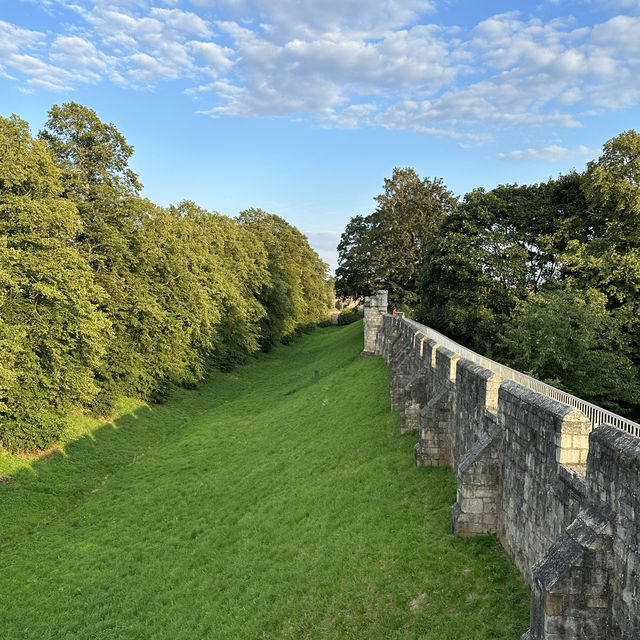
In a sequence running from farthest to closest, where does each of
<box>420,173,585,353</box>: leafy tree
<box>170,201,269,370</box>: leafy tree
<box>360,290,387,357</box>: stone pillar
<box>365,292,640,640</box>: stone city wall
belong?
<box>360,290,387,357</box>: stone pillar
<box>170,201,269,370</box>: leafy tree
<box>420,173,585,353</box>: leafy tree
<box>365,292,640,640</box>: stone city wall

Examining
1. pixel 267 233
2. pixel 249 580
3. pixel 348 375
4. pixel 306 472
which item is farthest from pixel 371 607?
pixel 267 233

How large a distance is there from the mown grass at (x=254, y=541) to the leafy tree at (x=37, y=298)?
2.31 meters

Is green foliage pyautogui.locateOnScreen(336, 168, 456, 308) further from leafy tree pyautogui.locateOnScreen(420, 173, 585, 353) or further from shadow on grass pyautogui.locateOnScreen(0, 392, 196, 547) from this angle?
shadow on grass pyautogui.locateOnScreen(0, 392, 196, 547)

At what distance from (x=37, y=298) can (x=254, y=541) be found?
14.6m

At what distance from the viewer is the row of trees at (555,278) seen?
19875 mm

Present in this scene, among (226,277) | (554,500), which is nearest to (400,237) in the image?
(226,277)

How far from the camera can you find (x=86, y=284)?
22016 mm

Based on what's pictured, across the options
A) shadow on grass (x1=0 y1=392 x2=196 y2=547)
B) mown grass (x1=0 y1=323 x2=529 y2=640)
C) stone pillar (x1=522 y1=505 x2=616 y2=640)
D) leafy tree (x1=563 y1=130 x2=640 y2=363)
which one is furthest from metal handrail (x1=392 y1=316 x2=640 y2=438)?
shadow on grass (x1=0 y1=392 x2=196 y2=547)

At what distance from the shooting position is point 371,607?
28.0ft

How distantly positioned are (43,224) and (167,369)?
14.7 m

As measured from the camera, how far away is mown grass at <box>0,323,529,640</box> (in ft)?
27.7

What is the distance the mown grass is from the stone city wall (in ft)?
2.68

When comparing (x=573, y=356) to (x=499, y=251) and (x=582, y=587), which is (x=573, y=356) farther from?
(x=582, y=587)

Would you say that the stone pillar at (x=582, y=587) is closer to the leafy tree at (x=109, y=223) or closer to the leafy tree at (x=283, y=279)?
the leafy tree at (x=109, y=223)
